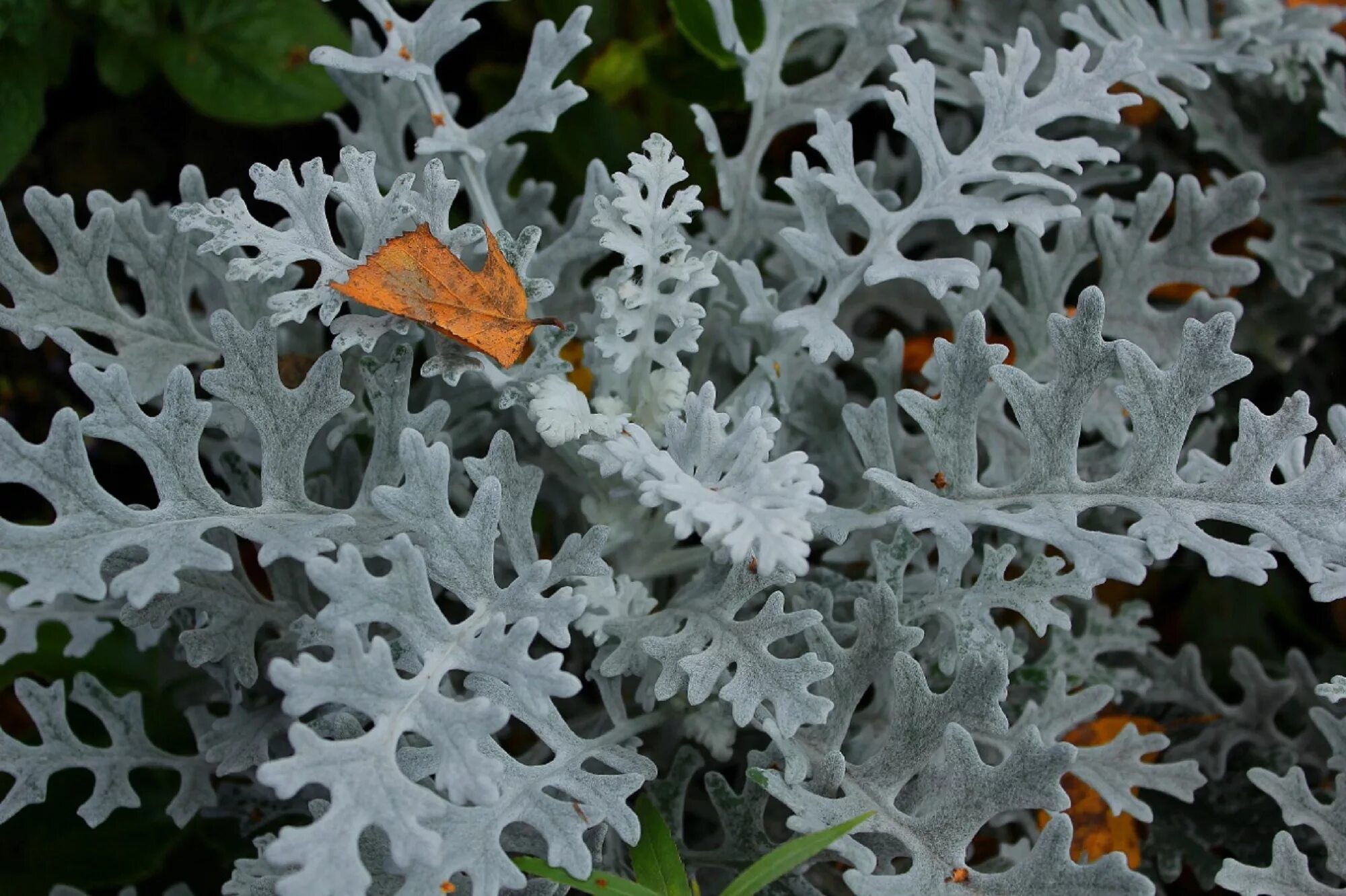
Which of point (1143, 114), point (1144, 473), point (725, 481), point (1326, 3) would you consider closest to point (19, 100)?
point (725, 481)

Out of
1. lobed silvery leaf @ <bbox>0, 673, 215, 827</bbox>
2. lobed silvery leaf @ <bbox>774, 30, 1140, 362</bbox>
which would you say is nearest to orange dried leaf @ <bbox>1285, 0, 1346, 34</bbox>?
lobed silvery leaf @ <bbox>774, 30, 1140, 362</bbox>

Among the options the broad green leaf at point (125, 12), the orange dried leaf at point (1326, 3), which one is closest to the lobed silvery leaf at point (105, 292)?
the broad green leaf at point (125, 12)

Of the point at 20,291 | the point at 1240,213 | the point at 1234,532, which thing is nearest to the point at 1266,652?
the point at 1234,532

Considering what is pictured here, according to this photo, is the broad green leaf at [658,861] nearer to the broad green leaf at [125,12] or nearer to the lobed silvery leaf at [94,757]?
the lobed silvery leaf at [94,757]

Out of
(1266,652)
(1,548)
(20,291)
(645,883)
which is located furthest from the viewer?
(1266,652)

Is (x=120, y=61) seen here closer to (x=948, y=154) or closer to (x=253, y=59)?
(x=253, y=59)

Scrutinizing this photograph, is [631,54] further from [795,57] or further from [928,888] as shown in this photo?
[928,888]
